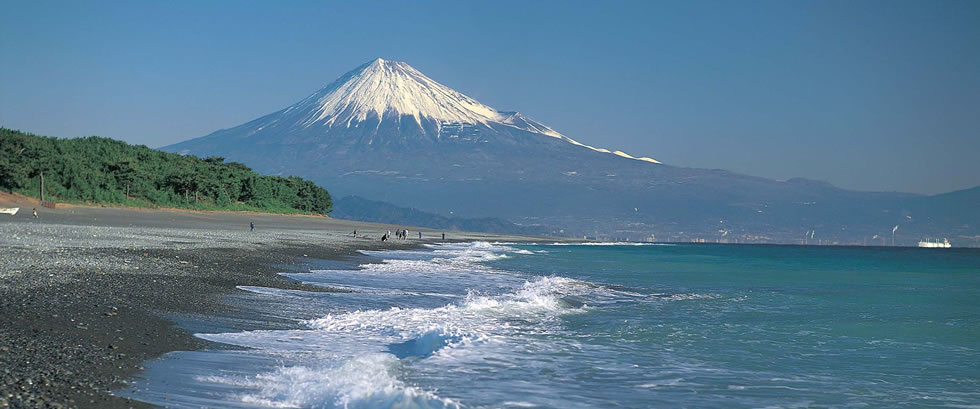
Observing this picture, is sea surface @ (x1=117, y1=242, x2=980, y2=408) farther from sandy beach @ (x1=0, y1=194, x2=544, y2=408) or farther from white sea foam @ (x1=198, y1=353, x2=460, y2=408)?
sandy beach @ (x1=0, y1=194, x2=544, y2=408)

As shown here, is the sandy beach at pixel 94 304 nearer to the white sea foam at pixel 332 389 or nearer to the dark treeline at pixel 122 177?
the white sea foam at pixel 332 389

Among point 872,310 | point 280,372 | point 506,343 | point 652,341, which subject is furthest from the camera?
point 872,310

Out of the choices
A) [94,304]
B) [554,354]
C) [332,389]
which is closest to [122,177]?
[94,304]

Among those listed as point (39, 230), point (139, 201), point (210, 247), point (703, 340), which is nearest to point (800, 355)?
point (703, 340)

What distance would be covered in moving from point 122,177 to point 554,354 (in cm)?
6784

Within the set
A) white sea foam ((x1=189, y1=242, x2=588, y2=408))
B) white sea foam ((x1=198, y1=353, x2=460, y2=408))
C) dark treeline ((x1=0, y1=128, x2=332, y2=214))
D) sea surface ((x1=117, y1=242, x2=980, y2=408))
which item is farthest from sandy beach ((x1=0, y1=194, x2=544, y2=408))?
dark treeline ((x1=0, y1=128, x2=332, y2=214))

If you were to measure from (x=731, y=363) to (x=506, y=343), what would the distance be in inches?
137

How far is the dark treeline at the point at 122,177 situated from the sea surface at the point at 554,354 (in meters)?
49.0

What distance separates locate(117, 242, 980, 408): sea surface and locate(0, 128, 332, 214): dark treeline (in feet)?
161

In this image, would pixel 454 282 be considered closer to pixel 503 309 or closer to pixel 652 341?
pixel 503 309

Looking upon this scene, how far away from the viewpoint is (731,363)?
1130 centimetres

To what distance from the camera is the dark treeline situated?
5928 centimetres

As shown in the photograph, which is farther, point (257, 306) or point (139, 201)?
point (139, 201)

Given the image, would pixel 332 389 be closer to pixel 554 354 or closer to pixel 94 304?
pixel 554 354
